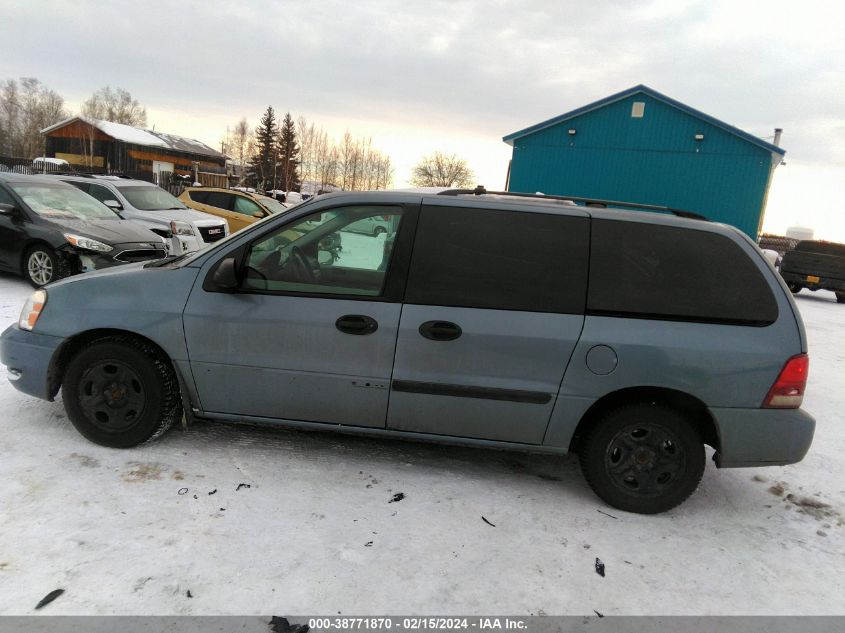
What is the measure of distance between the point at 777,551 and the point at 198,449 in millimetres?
3445

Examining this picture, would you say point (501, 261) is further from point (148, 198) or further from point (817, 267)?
point (817, 267)

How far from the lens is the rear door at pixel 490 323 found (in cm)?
314

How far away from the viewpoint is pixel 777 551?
9.92ft

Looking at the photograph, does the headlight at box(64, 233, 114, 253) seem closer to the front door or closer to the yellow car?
the front door

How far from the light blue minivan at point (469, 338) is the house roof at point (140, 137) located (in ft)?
220

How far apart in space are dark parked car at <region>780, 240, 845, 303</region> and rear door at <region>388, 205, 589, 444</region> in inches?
607

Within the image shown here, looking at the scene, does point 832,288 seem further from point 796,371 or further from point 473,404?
point 473,404

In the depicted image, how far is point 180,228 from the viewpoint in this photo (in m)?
10.6

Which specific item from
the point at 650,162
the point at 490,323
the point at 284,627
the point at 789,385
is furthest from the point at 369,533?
the point at 650,162

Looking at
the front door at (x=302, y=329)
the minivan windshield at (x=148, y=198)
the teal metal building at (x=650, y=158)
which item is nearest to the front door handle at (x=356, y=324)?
the front door at (x=302, y=329)

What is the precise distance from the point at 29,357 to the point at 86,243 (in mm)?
4778

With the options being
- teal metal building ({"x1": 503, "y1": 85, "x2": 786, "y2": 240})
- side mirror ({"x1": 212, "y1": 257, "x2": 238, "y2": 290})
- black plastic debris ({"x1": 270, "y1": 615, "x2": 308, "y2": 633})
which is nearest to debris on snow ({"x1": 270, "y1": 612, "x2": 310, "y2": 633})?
black plastic debris ({"x1": 270, "y1": 615, "x2": 308, "y2": 633})

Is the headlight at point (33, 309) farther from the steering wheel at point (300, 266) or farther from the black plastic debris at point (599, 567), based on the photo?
the black plastic debris at point (599, 567)

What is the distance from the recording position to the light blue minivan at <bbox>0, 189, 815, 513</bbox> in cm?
309
